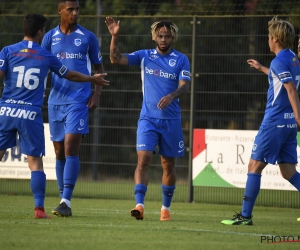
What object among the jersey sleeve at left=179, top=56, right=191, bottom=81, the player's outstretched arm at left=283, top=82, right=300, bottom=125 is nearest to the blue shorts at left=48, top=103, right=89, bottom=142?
the jersey sleeve at left=179, top=56, right=191, bottom=81

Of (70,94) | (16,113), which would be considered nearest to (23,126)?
(16,113)

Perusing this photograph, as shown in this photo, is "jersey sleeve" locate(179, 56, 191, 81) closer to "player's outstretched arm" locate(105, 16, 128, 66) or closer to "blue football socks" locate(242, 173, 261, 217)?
"player's outstretched arm" locate(105, 16, 128, 66)

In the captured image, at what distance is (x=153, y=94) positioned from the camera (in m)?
9.87

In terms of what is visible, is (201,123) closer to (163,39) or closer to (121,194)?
(121,194)

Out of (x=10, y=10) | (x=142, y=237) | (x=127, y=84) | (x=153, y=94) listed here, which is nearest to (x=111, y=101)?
(x=127, y=84)

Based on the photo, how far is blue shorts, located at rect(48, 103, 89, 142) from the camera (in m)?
10.2

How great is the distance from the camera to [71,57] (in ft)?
33.9

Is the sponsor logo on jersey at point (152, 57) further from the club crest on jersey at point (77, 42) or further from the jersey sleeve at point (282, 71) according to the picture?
the jersey sleeve at point (282, 71)

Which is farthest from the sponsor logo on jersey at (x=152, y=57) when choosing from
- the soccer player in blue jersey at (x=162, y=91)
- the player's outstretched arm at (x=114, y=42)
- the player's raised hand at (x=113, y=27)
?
the player's raised hand at (x=113, y=27)

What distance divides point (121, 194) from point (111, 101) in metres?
1.73

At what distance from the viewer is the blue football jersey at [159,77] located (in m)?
9.84

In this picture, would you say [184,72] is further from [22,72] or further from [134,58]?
[22,72]

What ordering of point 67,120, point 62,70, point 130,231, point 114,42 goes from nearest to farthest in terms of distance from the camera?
1. point 130,231
2. point 62,70
3. point 114,42
4. point 67,120

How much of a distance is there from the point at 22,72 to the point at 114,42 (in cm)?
110
